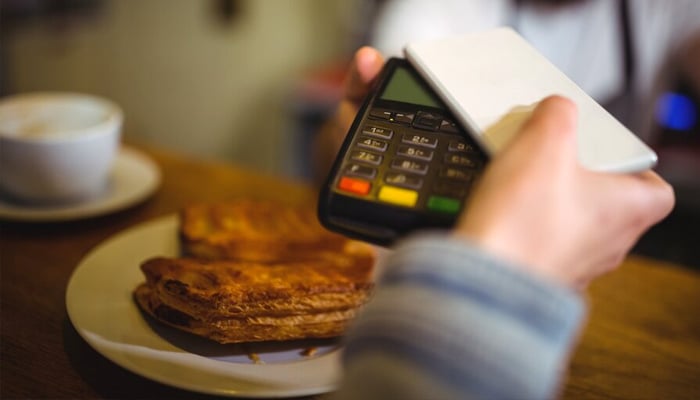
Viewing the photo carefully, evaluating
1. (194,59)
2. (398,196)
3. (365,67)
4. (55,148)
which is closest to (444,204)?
(398,196)

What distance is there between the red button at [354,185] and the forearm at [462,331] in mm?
90

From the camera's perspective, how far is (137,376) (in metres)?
0.38

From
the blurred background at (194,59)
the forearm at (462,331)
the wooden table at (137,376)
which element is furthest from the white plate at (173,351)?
the blurred background at (194,59)

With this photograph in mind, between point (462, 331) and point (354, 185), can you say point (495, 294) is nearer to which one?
point (462, 331)

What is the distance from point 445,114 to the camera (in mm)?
384

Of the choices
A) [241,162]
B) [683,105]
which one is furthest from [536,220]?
[241,162]

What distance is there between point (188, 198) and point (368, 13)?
3.68 feet

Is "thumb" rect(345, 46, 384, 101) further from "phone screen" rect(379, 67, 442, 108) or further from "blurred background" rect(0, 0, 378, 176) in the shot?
"blurred background" rect(0, 0, 378, 176)

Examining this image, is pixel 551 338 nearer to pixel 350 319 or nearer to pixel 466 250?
pixel 466 250

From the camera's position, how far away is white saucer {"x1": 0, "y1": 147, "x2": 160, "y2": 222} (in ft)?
1.82

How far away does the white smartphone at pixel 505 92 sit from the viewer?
33 centimetres

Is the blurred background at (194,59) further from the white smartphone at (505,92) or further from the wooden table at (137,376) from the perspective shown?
the white smartphone at (505,92)

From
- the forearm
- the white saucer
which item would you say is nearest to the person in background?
the forearm

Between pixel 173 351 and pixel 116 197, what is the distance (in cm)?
27
